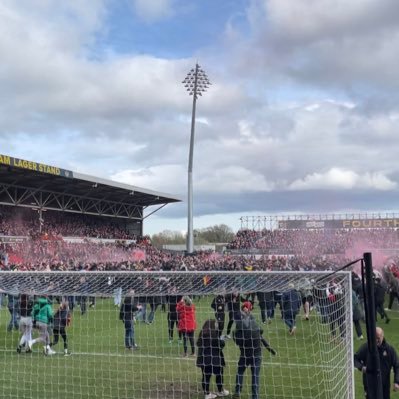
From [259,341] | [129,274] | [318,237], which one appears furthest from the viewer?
[318,237]

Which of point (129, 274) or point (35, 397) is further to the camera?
point (35, 397)

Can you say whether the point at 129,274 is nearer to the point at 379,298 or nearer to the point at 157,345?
the point at 157,345

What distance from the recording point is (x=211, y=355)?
8859 millimetres

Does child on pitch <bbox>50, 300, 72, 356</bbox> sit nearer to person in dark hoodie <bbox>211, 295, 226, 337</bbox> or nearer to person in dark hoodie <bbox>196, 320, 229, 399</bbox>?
person in dark hoodie <bbox>211, 295, 226, 337</bbox>

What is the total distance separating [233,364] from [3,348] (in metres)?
5.86

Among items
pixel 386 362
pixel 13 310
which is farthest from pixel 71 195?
pixel 386 362

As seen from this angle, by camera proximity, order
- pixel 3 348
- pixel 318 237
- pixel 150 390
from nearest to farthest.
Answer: pixel 150 390 → pixel 3 348 → pixel 318 237

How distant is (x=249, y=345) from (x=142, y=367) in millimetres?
3261

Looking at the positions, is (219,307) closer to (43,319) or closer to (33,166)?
(43,319)

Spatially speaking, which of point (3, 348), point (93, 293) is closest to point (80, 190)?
point (3, 348)

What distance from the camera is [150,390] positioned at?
918cm

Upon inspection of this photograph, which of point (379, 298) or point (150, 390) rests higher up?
point (379, 298)

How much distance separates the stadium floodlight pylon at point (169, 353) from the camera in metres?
7.74

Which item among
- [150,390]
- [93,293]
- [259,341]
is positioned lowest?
[150,390]
